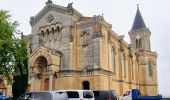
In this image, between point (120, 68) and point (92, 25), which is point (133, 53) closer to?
point (120, 68)

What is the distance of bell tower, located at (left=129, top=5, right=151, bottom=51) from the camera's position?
7019 cm

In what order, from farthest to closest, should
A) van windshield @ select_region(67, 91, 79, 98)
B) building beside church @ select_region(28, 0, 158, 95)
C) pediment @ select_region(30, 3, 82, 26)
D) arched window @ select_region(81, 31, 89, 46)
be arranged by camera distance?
pediment @ select_region(30, 3, 82, 26), arched window @ select_region(81, 31, 89, 46), building beside church @ select_region(28, 0, 158, 95), van windshield @ select_region(67, 91, 79, 98)

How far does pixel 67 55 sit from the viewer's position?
141 ft

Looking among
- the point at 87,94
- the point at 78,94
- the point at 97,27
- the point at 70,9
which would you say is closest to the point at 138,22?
the point at 70,9

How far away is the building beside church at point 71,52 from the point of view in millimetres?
41500

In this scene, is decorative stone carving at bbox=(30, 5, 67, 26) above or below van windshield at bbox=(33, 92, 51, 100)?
above

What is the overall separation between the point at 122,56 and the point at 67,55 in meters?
14.3

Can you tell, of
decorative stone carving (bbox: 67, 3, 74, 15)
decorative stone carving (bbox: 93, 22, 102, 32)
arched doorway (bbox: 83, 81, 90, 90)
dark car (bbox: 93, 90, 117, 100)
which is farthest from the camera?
decorative stone carving (bbox: 67, 3, 74, 15)

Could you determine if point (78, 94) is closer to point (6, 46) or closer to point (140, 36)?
point (6, 46)

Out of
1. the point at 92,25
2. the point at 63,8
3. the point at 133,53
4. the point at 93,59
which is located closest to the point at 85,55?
the point at 93,59

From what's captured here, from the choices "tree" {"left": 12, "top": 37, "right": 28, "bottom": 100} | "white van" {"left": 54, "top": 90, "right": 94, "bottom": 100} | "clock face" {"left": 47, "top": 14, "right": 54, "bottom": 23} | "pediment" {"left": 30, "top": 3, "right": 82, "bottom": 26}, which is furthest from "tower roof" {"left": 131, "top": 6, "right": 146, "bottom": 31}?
"white van" {"left": 54, "top": 90, "right": 94, "bottom": 100}

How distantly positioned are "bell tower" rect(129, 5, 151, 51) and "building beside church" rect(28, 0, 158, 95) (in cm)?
2058

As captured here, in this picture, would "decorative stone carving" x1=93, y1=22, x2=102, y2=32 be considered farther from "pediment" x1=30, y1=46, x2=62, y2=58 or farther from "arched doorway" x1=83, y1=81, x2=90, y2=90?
"arched doorway" x1=83, y1=81, x2=90, y2=90

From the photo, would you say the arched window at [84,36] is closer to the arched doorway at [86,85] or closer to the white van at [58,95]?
the arched doorway at [86,85]
